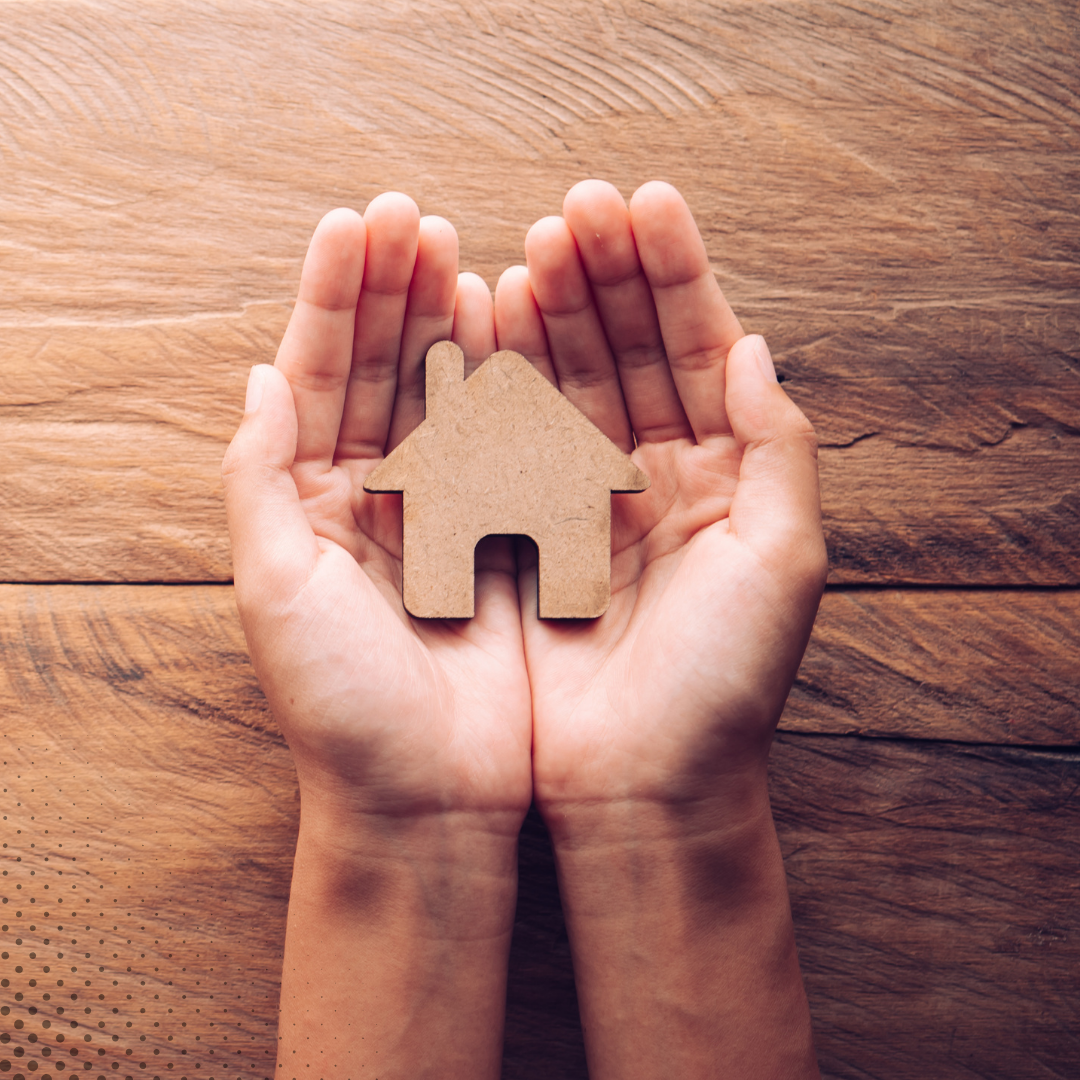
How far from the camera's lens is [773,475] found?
126 centimetres

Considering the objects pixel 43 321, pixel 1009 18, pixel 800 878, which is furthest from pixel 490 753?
pixel 1009 18

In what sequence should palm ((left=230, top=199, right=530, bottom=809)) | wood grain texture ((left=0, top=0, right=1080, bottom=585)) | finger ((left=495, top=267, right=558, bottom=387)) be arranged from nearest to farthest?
palm ((left=230, top=199, right=530, bottom=809)) < finger ((left=495, top=267, right=558, bottom=387)) < wood grain texture ((left=0, top=0, right=1080, bottom=585))

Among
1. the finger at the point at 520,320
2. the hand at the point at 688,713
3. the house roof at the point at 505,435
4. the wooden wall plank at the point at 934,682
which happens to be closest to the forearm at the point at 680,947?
the hand at the point at 688,713

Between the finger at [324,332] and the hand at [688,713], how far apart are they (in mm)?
293

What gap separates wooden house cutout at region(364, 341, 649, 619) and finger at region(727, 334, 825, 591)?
0.19 meters

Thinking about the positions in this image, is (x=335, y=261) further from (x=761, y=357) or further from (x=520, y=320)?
(x=761, y=357)

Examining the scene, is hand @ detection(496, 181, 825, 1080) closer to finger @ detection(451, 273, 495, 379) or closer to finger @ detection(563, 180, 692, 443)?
finger @ detection(563, 180, 692, 443)

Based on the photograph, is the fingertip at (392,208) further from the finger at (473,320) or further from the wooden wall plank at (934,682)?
the wooden wall plank at (934,682)

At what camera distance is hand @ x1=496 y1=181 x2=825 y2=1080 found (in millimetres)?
1237

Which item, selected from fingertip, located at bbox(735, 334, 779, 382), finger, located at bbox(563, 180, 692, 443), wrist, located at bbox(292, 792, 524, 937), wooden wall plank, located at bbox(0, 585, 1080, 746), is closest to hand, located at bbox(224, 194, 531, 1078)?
wrist, located at bbox(292, 792, 524, 937)

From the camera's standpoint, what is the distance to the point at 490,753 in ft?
4.20

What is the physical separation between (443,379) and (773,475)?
1.76 ft

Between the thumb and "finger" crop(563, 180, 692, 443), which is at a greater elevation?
"finger" crop(563, 180, 692, 443)

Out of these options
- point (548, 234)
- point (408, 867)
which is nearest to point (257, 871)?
point (408, 867)
